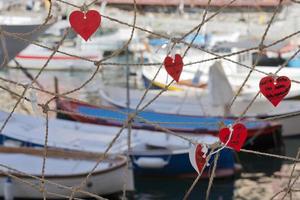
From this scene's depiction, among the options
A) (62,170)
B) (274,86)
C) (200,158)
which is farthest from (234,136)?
(62,170)

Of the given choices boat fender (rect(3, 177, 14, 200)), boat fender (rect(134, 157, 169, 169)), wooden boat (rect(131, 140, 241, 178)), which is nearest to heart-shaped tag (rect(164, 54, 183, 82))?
boat fender (rect(3, 177, 14, 200))

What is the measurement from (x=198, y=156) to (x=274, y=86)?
47cm

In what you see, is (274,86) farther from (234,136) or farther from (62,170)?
(62,170)

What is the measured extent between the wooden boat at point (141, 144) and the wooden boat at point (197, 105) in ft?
5.13

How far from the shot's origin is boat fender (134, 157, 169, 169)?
10422 millimetres

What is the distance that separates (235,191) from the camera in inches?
405

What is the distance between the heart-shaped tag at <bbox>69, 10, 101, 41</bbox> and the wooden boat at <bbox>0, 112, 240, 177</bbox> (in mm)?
6519

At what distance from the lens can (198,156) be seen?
346 cm

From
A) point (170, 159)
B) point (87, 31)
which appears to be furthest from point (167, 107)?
point (87, 31)

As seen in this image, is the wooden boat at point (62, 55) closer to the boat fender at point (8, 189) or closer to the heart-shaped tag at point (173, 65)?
the boat fender at point (8, 189)

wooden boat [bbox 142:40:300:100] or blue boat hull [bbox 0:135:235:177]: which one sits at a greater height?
wooden boat [bbox 142:40:300:100]

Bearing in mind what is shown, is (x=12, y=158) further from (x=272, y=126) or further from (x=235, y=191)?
(x=272, y=126)

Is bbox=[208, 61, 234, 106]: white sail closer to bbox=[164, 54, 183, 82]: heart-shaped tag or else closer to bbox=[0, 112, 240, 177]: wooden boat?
bbox=[0, 112, 240, 177]: wooden boat

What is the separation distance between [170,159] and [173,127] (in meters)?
1.60
